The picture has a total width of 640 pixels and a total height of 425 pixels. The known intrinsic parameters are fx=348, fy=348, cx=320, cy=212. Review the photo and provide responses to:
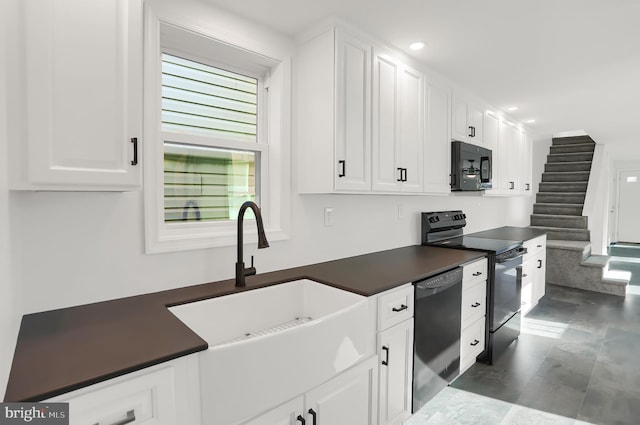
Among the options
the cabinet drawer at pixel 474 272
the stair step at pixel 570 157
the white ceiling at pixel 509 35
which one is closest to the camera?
the white ceiling at pixel 509 35

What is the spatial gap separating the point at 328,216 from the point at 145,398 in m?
1.58

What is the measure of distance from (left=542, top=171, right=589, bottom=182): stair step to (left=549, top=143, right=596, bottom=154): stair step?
503 mm

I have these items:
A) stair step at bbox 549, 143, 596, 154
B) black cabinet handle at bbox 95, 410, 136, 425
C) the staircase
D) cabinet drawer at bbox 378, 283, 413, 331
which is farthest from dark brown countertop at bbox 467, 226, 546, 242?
black cabinet handle at bbox 95, 410, 136, 425

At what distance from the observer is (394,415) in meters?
1.88

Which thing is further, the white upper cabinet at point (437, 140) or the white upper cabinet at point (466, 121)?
the white upper cabinet at point (466, 121)

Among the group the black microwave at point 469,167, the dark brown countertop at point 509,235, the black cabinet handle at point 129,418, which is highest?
the black microwave at point 469,167

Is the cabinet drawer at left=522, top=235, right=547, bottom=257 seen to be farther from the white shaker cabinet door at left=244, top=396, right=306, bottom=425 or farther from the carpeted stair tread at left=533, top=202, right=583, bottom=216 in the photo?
the white shaker cabinet door at left=244, top=396, right=306, bottom=425

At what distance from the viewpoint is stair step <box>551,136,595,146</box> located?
6.49m

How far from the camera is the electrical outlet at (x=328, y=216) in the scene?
238 cm

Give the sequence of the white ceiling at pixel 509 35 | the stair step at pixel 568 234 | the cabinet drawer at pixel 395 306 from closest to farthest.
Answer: the cabinet drawer at pixel 395 306
the white ceiling at pixel 509 35
the stair step at pixel 568 234

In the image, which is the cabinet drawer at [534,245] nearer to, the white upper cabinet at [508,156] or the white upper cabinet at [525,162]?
the white upper cabinet at [508,156]

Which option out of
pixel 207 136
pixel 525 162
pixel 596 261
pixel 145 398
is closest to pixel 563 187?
pixel 596 261

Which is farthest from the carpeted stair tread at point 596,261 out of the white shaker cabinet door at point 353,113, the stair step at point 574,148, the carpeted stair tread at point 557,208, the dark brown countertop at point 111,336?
the white shaker cabinet door at point 353,113

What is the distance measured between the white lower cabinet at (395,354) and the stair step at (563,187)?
583 cm
